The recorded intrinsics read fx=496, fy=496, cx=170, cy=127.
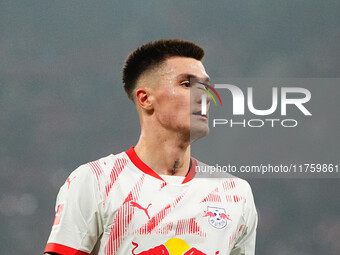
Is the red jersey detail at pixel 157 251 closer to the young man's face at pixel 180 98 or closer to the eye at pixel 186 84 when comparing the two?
the young man's face at pixel 180 98

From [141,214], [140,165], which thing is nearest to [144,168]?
[140,165]

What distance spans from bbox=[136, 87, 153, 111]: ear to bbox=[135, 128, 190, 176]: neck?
132 mm

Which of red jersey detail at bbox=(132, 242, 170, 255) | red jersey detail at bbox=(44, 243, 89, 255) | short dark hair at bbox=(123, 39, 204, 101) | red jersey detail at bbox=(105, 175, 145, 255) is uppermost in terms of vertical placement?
short dark hair at bbox=(123, 39, 204, 101)

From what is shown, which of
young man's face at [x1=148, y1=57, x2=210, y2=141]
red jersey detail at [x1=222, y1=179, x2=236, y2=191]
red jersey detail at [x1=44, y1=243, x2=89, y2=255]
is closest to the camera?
red jersey detail at [x1=44, y1=243, x2=89, y2=255]

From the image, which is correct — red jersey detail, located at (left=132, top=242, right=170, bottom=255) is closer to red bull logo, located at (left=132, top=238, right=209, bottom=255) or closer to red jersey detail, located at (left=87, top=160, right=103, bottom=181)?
red bull logo, located at (left=132, top=238, right=209, bottom=255)

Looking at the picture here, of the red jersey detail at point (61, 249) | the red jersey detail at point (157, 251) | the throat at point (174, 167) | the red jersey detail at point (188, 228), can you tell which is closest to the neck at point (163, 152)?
the throat at point (174, 167)

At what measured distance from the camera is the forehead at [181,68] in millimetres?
2205

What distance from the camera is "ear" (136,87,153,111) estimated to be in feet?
7.36

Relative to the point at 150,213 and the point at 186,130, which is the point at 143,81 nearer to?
the point at 186,130

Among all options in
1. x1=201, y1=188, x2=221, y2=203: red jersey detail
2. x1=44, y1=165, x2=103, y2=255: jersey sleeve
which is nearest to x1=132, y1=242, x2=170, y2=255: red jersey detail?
x1=44, y1=165, x2=103, y2=255: jersey sleeve

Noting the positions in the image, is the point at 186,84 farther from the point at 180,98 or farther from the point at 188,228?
the point at 188,228

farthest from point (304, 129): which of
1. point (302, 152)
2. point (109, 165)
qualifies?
point (109, 165)

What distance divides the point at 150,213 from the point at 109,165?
11.3 inches

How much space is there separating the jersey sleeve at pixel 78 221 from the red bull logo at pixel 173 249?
0.18 metres
